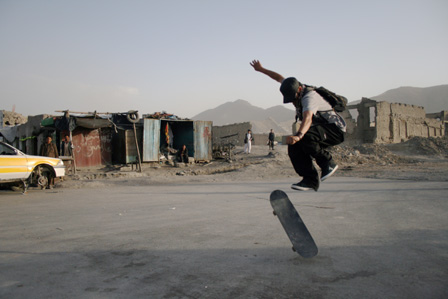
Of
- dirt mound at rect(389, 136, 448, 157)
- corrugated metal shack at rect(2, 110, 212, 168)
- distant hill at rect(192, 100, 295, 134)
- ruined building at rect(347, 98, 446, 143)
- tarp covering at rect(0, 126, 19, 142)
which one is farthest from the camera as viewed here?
distant hill at rect(192, 100, 295, 134)

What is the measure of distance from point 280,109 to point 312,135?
157 metres

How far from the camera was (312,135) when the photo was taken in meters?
3.65

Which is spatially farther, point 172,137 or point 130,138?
point 172,137

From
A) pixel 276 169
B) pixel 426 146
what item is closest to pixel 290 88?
pixel 276 169

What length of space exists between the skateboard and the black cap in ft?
3.71

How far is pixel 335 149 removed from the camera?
2077 centimetres

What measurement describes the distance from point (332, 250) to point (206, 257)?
130cm

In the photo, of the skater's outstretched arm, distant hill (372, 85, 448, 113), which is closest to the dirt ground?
the skater's outstretched arm

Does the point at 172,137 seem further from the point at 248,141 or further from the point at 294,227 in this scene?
the point at 294,227

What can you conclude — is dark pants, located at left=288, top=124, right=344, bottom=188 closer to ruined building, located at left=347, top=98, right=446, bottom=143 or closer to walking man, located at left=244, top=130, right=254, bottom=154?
walking man, located at left=244, top=130, right=254, bottom=154

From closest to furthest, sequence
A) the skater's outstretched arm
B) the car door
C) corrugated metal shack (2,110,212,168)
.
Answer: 1. the skater's outstretched arm
2. the car door
3. corrugated metal shack (2,110,212,168)

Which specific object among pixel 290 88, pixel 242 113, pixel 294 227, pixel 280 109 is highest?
pixel 280 109

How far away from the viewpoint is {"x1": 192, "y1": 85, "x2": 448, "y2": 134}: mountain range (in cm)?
8107

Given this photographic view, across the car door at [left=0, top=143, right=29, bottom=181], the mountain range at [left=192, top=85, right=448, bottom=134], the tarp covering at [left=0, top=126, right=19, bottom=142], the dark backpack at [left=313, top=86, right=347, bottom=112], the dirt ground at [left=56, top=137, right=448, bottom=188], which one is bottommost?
the dirt ground at [left=56, top=137, right=448, bottom=188]
